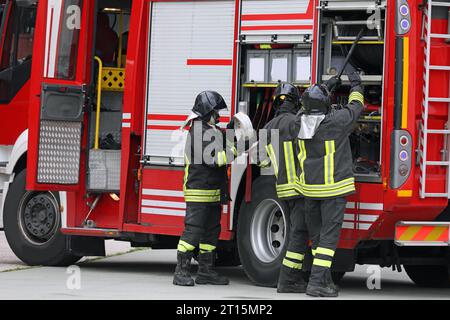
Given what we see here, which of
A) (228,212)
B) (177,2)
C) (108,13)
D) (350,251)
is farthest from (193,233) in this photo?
(108,13)

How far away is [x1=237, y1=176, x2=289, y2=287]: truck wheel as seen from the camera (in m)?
11.6

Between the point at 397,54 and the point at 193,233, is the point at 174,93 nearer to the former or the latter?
the point at 193,233

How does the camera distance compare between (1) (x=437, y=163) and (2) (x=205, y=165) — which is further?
(2) (x=205, y=165)

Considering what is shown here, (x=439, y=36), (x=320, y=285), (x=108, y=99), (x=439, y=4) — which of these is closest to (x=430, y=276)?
(x=320, y=285)

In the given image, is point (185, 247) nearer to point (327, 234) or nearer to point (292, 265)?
point (292, 265)

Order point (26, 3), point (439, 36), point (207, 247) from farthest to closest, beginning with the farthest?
point (26, 3)
point (207, 247)
point (439, 36)

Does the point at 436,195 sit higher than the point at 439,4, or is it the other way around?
the point at 439,4

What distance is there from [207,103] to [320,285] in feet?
6.40

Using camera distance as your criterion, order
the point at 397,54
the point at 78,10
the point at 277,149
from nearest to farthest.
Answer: the point at 397,54 < the point at 277,149 < the point at 78,10

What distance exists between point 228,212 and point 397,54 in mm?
2415

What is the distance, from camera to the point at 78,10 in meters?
13.4

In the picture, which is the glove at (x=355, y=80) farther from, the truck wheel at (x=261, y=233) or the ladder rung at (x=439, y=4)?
the truck wheel at (x=261, y=233)

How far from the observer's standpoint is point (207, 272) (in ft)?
39.0

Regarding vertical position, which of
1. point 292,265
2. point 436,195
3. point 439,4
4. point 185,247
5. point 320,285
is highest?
point 439,4
